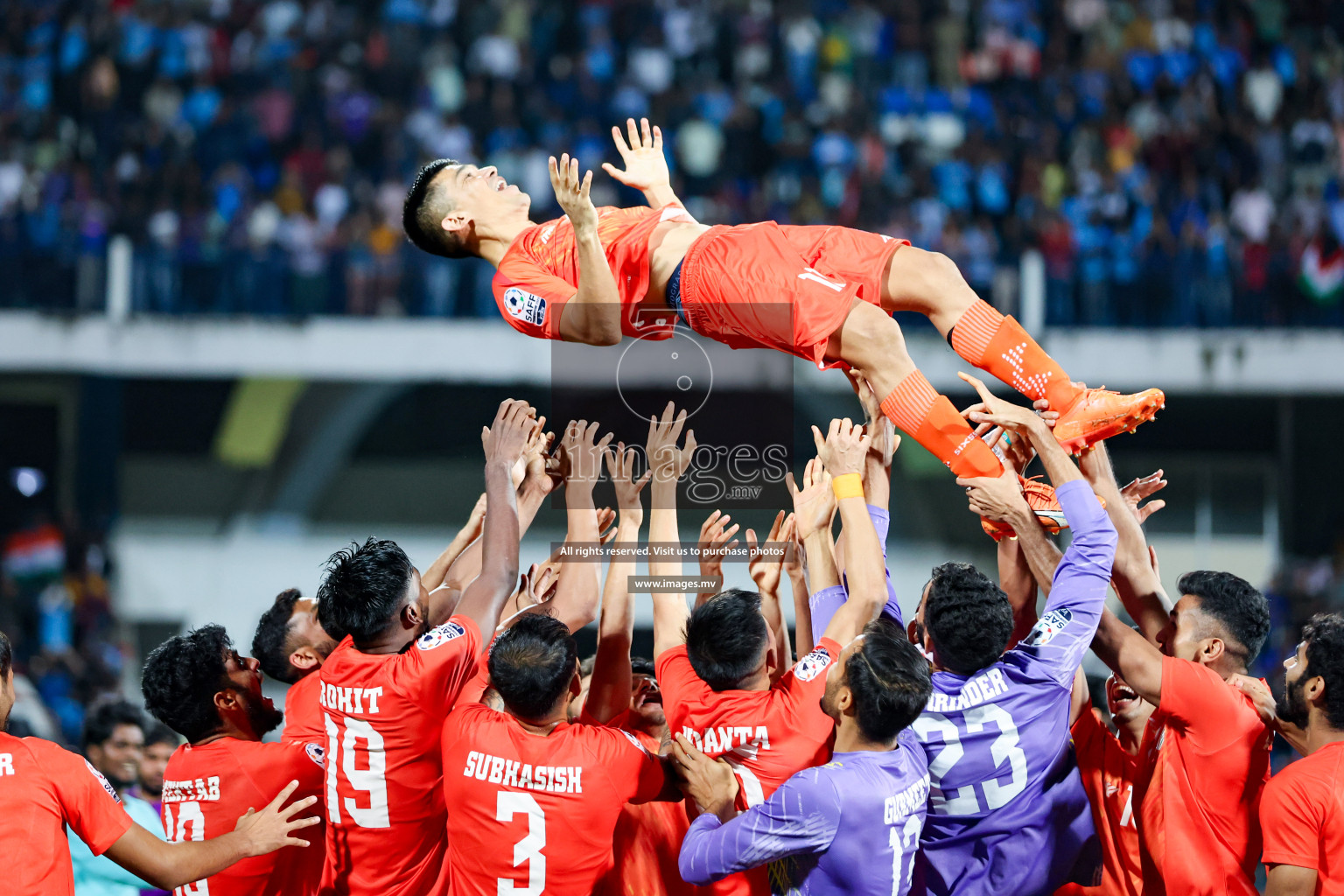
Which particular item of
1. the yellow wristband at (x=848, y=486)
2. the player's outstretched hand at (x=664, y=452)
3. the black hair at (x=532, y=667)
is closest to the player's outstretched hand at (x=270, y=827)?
the black hair at (x=532, y=667)

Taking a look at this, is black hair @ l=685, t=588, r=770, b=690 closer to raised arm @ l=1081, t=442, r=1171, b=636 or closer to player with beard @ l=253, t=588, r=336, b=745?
raised arm @ l=1081, t=442, r=1171, b=636

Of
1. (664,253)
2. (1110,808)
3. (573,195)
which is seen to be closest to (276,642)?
(573,195)

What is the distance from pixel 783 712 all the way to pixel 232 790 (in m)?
1.67

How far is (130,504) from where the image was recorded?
14562mm

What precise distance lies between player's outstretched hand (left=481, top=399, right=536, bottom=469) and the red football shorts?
791 millimetres


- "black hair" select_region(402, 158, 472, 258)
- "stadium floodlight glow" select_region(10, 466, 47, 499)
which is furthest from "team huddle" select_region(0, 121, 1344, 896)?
"stadium floodlight glow" select_region(10, 466, 47, 499)

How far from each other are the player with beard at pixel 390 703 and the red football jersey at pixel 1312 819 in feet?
7.16

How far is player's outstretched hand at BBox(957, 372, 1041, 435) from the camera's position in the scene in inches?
144

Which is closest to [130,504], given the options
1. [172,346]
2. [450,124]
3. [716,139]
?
[172,346]

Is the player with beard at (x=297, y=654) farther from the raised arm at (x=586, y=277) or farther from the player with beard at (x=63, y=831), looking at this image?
the raised arm at (x=586, y=277)

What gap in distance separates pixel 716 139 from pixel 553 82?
213 cm

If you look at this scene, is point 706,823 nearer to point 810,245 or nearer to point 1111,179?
point 810,245

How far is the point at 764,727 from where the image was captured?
343 cm

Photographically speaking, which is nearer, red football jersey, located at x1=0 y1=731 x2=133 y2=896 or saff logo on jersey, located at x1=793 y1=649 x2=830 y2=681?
red football jersey, located at x1=0 y1=731 x2=133 y2=896
